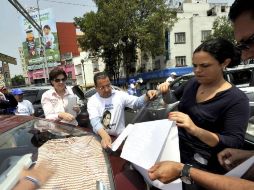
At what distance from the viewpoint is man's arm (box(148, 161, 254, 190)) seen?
1250 mm

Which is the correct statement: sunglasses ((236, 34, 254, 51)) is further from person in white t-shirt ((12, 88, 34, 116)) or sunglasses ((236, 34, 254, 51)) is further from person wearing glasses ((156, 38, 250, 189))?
person in white t-shirt ((12, 88, 34, 116))

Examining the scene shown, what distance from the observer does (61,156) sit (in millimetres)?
2090

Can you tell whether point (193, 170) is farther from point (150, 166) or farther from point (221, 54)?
point (221, 54)

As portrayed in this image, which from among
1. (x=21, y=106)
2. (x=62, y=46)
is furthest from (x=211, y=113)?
(x=62, y=46)

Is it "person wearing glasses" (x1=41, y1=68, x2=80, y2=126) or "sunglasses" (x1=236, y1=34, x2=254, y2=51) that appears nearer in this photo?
"sunglasses" (x1=236, y1=34, x2=254, y2=51)

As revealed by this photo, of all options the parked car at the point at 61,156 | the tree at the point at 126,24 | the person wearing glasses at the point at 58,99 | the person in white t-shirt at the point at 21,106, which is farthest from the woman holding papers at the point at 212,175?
the tree at the point at 126,24

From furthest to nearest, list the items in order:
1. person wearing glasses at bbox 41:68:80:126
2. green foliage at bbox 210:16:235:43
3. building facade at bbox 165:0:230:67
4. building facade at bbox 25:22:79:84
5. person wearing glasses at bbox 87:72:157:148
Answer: building facade at bbox 25:22:79:84 < building facade at bbox 165:0:230:67 < green foliage at bbox 210:16:235:43 < person wearing glasses at bbox 41:68:80:126 < person wearing glasses at bbox 87:72:157:148

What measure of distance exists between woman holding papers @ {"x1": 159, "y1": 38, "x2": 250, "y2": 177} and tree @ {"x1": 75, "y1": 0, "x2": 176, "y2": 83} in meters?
22.2

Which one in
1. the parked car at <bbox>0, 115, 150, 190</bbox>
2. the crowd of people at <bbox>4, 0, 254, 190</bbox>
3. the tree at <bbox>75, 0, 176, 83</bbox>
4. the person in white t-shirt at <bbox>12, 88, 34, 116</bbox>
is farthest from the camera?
the tree at <bbox>75, 0, 176, 83</bbox>

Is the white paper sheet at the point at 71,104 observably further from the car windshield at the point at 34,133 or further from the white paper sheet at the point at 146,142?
the white paper sheet at the point at 146,142

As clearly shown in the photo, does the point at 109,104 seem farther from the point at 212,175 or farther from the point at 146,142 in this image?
the point at 212,175

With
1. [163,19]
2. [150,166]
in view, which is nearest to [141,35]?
[163,19]

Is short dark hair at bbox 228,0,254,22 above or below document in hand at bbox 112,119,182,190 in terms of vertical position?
above

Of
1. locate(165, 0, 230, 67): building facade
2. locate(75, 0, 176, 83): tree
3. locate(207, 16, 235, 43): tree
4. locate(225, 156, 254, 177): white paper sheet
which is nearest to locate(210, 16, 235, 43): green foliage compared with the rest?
locate(207, 16, 235, 43): tree
